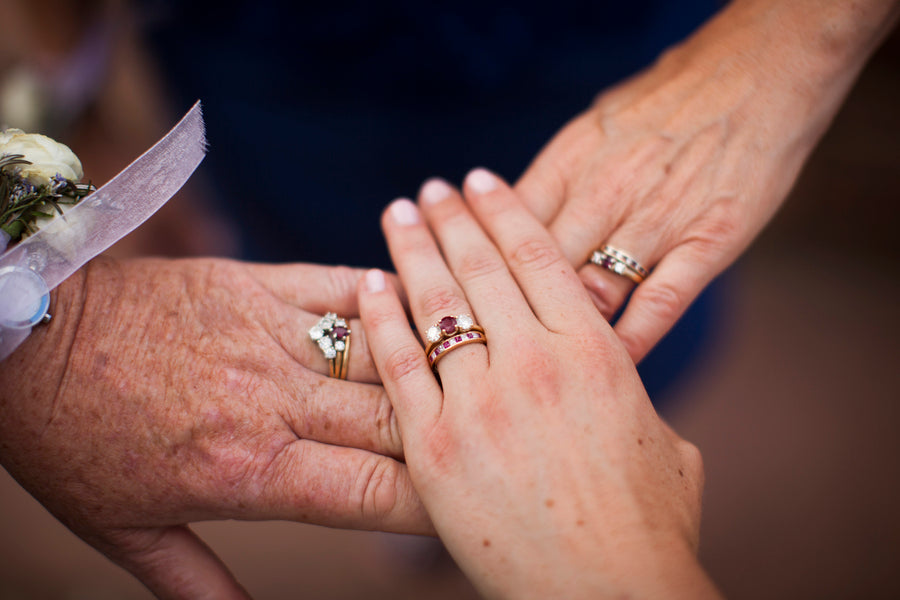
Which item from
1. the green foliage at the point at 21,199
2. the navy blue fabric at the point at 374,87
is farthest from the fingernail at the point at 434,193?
the green foliage at the point at 21,199

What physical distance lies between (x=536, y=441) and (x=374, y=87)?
1.12m

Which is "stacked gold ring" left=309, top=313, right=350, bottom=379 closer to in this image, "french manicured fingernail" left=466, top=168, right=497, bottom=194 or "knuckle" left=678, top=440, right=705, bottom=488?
"french manicured fingernail" left=466, top=168, right=497, bottom=194

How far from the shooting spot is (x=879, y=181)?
9.57 feet

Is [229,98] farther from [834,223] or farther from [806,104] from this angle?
[834,223]

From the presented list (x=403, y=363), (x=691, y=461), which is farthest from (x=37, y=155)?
(x=691, y=461)

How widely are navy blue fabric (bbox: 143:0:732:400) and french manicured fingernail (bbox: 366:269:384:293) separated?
57 cm

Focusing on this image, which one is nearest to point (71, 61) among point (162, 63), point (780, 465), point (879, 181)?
point (162, 63)

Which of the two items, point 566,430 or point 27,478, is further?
point 27,478

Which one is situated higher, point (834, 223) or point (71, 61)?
point (71, 61)

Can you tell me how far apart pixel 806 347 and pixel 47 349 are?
3106 millimetres

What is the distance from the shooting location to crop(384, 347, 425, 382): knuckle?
109cm

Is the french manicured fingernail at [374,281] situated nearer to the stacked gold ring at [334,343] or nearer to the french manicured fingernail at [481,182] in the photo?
the stacked gold ring at [334,343]

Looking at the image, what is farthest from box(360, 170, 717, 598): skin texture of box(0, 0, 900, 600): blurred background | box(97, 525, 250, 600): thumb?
box(0, 0, 900, 600): blurred background

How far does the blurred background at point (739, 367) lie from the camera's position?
2.15 m
